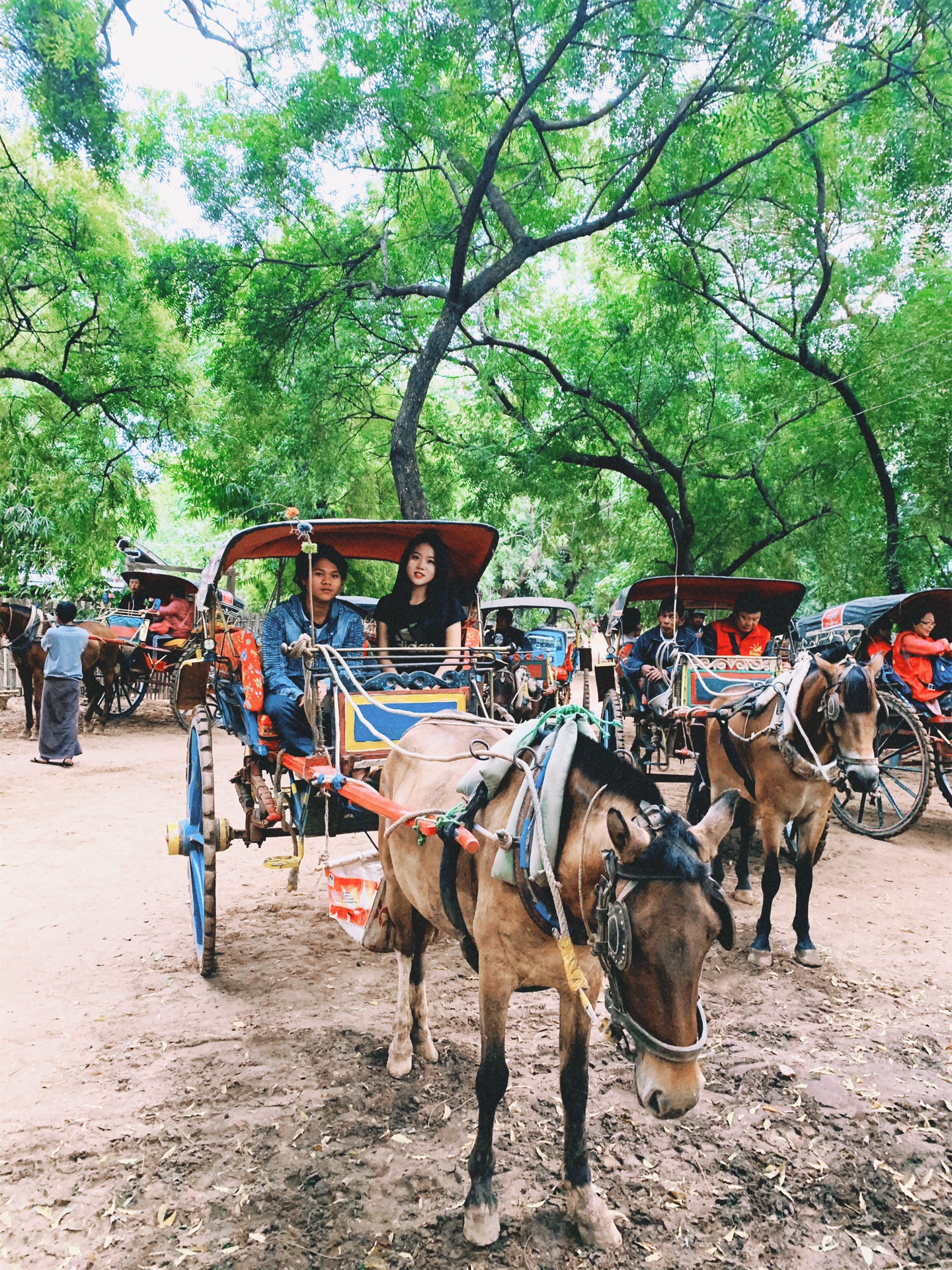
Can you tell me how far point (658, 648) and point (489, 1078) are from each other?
20.9 ft

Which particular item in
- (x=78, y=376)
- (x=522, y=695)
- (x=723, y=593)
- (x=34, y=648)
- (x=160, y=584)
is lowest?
(x=522, y=695)

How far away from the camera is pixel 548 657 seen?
12836 millimetres

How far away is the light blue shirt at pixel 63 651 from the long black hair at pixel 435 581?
7591 millimetres

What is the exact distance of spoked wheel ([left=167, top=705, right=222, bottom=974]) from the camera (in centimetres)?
443

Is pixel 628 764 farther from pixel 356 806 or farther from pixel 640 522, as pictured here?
A: pixel 640 522

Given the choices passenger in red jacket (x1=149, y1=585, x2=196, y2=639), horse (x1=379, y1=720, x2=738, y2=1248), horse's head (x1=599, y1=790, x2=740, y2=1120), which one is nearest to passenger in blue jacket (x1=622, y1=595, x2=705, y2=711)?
horse (x1=379, y1=720, x2=738, y2=1248)

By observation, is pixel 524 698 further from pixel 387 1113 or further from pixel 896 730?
pixel 387 1113

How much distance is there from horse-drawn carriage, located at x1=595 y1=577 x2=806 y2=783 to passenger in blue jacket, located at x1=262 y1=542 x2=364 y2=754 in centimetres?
231

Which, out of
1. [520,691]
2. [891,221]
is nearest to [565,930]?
[520,691]

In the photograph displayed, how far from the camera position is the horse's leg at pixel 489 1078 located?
270 centimetres

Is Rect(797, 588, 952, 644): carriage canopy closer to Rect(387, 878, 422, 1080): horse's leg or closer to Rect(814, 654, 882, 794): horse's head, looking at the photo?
Rect(814, 654, 882, 794): horse's head

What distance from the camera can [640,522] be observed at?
1814 cm

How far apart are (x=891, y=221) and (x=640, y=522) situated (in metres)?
7.30

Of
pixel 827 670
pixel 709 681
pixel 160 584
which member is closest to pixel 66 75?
pixel 160 584
